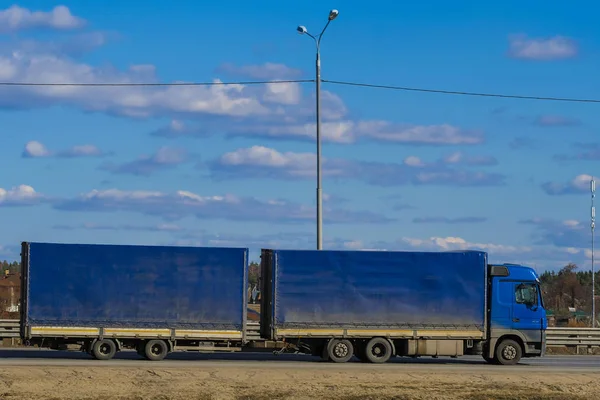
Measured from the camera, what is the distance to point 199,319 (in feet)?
99.7

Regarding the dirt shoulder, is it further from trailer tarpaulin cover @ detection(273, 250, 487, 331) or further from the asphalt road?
trailer tarpaulin cover @ detection(273, 250, 487, 331)

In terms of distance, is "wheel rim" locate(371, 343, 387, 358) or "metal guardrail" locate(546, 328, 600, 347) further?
"metal guardrail" locate(546, 328, 600, 347)

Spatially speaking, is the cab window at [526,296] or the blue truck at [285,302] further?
the cab window at [526,296]

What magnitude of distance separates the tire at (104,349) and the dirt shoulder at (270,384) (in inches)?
140

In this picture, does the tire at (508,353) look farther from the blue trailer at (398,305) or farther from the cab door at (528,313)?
the cab door at (528,313)

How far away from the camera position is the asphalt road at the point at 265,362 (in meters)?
28.8

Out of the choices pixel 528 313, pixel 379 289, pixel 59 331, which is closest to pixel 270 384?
pixel 379 289

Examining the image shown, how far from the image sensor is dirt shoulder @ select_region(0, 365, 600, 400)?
23734 mm

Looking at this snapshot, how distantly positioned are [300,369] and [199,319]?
3.94 meters

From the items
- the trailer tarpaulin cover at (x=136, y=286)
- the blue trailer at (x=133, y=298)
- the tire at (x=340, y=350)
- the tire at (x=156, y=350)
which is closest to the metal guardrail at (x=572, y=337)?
the tire at (x=340, y=350)

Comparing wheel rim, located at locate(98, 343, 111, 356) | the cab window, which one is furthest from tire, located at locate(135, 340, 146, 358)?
the cab window

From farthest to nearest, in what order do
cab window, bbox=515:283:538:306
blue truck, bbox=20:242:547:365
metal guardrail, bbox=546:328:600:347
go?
1. metal guardrail, bbox=546:328:600:347
2. cab window, bbox=515:283:538:306
3. blue truck, bbox=20:242:547:365

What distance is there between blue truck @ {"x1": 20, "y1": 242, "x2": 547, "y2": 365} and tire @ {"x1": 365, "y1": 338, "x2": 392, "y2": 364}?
0.03 metres

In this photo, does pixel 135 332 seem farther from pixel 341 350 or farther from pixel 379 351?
pixel 379 351
